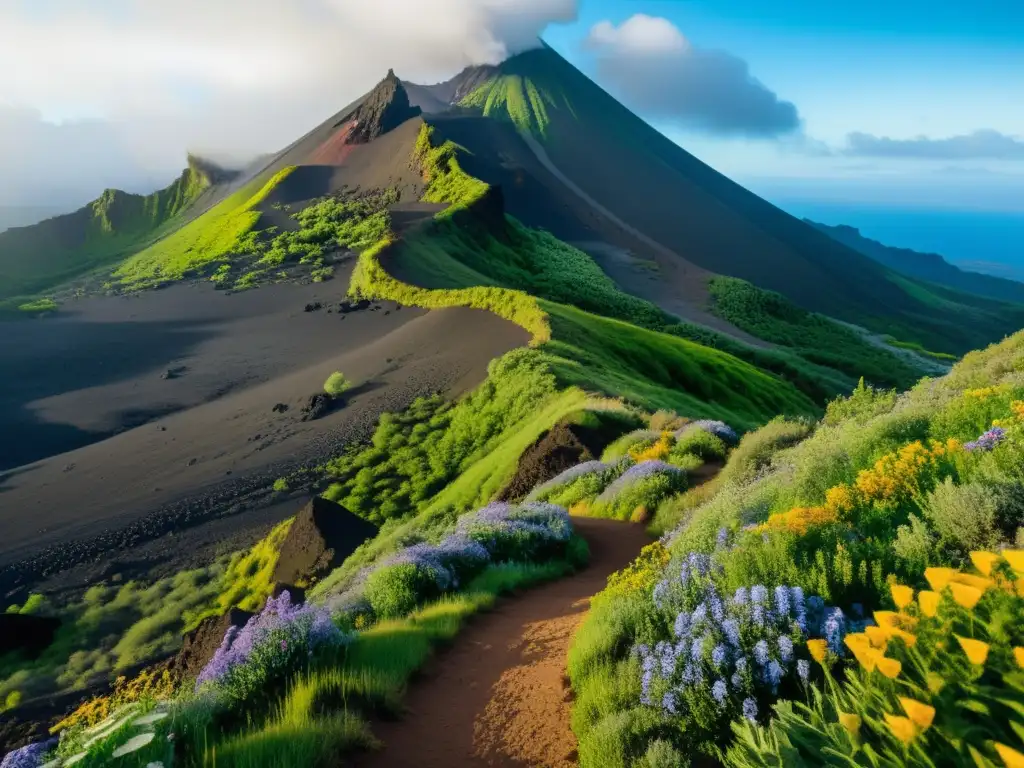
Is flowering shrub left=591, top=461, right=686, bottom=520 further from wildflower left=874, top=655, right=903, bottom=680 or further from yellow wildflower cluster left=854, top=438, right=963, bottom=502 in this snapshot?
wildflower left=874, top=655, right=903, bottom=680

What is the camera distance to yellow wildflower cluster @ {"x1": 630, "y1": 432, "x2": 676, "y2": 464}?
43.0 ft

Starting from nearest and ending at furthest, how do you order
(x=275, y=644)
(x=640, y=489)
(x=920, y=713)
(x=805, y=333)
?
(x=920, y=713), (x=275, y=644), (x=640, y=489), (x=805, y=333)

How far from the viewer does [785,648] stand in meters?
3.55

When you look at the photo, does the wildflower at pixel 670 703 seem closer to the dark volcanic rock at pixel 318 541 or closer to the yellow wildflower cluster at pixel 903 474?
the yellow wildflower cluster at pixel 903 474

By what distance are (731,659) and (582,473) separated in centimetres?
1015

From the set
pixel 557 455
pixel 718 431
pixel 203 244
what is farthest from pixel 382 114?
pixel 718 431

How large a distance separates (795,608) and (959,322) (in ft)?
455

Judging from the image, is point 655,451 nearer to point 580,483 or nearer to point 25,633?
point 580,483

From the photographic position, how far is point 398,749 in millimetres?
4273

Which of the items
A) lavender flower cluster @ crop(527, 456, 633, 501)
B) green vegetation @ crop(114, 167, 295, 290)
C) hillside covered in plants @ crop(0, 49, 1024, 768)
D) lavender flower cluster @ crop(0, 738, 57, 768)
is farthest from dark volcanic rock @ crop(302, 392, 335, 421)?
green vegetation @ crop(114, 167, 295, 290)

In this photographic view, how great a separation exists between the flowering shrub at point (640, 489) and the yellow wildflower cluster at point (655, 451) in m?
0.69

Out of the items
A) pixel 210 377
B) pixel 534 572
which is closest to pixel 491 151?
pixel 210 377

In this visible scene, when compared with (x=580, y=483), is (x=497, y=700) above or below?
above

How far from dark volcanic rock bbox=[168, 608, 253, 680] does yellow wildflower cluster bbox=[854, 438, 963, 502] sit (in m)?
7.40
